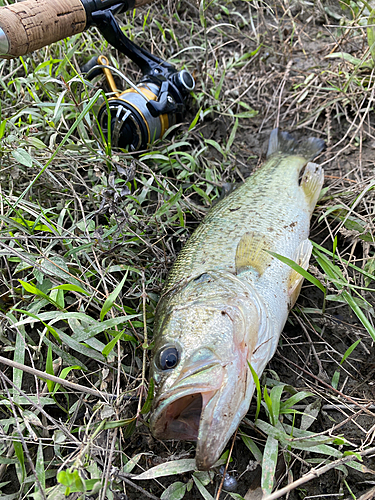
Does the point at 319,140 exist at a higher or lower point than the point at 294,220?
higher

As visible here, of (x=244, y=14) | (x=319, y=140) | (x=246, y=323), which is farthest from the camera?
(x=244, y=14)

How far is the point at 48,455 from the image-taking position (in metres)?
1.99

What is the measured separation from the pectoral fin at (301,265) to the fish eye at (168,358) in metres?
0.87

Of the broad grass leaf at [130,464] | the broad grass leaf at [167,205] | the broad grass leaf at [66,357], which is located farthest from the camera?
the broad grass leaf at [167,205]

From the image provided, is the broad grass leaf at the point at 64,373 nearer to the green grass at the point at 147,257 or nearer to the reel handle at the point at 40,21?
the green grass at the point at 147,257

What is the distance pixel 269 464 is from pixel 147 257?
1468 mm

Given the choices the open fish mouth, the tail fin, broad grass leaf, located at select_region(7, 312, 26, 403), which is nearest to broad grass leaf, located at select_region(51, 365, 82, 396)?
broad grass leaf, located at select_region(7, 312, 26, 403)

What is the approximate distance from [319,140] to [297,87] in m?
0.82

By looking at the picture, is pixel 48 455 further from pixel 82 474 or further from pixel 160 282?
pixel 160 282

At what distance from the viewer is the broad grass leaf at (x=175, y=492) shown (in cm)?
179

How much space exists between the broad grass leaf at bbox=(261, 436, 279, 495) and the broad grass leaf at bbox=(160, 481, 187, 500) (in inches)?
15.5

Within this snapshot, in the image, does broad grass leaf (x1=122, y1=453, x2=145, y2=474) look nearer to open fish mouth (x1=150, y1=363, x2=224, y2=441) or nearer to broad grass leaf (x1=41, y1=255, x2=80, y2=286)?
open fish mouth (x1=150, y1=363, x2=224, y2=441)

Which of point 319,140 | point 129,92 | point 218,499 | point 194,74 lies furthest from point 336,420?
point 194,74

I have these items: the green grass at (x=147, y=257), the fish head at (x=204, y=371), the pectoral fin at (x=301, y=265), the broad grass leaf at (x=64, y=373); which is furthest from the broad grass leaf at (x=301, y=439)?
the broad grass leaf at (x=64, y=373)
